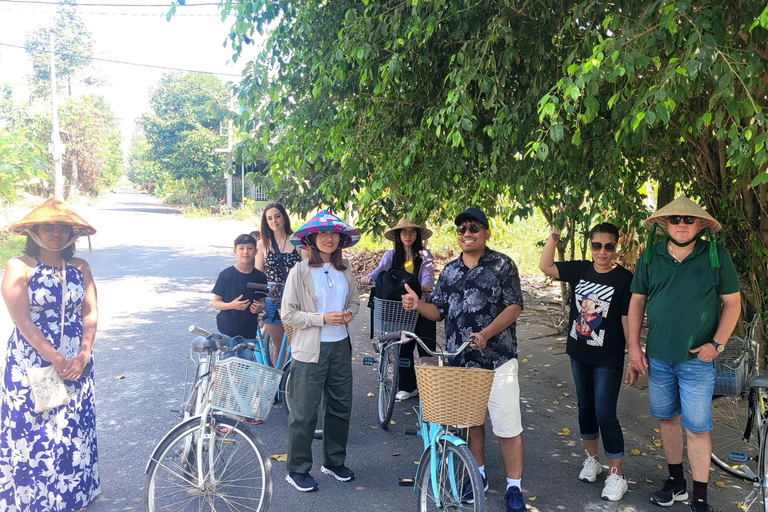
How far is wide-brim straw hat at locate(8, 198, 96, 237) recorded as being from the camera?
12.4 ft

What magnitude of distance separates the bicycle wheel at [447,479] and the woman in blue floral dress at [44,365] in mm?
2221

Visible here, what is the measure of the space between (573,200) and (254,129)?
342cm

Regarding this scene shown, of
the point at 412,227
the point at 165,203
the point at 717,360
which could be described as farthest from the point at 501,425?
the point at 165,203

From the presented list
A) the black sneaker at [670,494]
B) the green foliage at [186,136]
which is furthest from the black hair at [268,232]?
the green foliage at [186,136]

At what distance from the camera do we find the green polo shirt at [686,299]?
3.87m

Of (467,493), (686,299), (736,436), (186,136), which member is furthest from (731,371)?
(186,136)

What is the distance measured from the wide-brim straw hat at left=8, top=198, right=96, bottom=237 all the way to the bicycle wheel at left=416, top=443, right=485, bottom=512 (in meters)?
2.64

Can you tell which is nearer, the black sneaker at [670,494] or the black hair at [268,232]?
the black sneaker at [670,494]

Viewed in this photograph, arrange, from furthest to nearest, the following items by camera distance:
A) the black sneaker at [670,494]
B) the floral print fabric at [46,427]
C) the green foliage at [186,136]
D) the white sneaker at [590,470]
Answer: the green foliage at [186,136] → the white sneaker at [590,470] → the black sneaker at [670,494] → the floral print fabric at [46,427]

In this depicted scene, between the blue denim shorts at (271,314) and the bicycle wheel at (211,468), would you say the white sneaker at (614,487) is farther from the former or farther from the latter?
the blue denim shorts at (271,314)

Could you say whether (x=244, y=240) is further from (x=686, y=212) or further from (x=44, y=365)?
(x=686, y=212)

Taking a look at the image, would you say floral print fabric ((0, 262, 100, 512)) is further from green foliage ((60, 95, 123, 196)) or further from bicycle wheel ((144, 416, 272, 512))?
green foliage ((60, 95, 123, 196))

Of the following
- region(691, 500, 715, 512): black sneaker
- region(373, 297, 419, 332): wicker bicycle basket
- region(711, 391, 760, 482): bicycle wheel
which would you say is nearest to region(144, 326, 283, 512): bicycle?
region(373, 297, 419, 332): wicker bicycle basket

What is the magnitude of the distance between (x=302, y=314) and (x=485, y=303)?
126 centimetres
